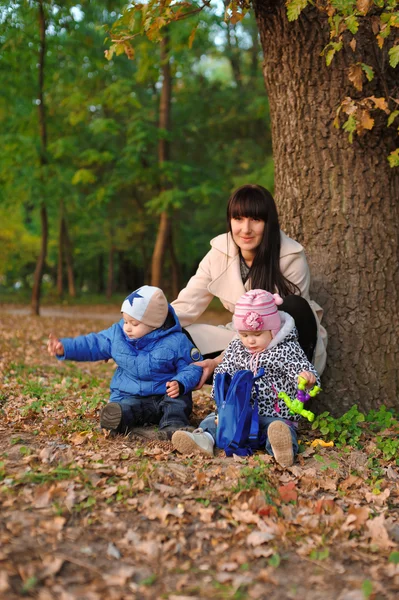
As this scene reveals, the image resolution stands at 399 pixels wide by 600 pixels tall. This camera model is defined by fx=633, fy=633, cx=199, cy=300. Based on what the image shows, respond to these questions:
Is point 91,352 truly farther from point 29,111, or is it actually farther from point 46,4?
point 29,111

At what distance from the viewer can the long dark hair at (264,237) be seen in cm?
484

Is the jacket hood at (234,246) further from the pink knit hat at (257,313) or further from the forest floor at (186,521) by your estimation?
the forest floor at (186,521)

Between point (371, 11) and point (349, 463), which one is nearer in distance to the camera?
point (349, 463)

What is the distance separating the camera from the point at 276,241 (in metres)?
4.95

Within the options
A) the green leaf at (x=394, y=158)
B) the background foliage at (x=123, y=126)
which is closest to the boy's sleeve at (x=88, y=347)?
the green leaf at (x=394, y=158)

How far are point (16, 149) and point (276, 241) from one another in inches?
496

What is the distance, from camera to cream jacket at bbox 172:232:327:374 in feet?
16.2

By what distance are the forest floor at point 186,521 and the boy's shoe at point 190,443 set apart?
8 cm

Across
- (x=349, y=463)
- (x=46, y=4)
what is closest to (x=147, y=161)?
(x=46, y=4)

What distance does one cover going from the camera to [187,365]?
485cm

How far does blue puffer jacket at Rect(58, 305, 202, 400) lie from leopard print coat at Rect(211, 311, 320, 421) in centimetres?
50

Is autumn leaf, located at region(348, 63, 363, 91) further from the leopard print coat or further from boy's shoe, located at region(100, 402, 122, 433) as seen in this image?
boy's shoe, located at region(100, 402, 122, 433)

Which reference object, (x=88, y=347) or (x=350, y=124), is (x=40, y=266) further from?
(x=350, y=124)

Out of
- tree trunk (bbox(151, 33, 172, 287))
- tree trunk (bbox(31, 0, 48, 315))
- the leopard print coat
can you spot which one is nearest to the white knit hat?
the leopard print coat
